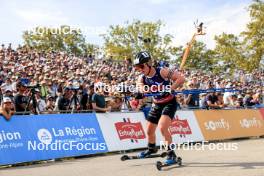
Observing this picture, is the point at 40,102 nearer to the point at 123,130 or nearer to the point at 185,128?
the point at 123,130

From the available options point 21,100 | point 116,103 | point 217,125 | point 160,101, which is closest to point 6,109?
point 21,100

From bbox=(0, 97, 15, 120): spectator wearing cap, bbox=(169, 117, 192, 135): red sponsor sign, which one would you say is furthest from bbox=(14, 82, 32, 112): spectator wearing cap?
bbox=(169, 117, 192, 135): red sponsor sign

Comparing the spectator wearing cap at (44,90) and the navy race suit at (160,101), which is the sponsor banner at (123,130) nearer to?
the spectator wearing cap at (44,90)

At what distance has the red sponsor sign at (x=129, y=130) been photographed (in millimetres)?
14625

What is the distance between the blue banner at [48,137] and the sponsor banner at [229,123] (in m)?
6.00

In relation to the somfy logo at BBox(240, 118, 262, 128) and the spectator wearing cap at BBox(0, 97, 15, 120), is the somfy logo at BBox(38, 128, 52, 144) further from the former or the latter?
the somfy logo at BBox(240, 118, 262, 128)

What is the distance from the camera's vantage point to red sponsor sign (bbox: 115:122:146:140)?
14625 millimetres

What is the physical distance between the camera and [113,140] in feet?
46.6

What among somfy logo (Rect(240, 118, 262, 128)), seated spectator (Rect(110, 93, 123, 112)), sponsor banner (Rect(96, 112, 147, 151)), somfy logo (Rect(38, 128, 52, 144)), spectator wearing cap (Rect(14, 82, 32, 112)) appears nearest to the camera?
somfy logo (Rect(38, 128, 52, 144))

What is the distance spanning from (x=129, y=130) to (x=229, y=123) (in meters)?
6.35

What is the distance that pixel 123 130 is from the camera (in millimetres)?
14742

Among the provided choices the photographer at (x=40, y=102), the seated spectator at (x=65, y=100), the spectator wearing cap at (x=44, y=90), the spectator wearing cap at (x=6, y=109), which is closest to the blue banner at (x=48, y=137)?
the spectator wearing cap at (x=6, y=109)

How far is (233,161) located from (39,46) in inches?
2528

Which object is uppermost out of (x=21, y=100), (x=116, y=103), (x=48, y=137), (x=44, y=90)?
(x=44, y=90)
